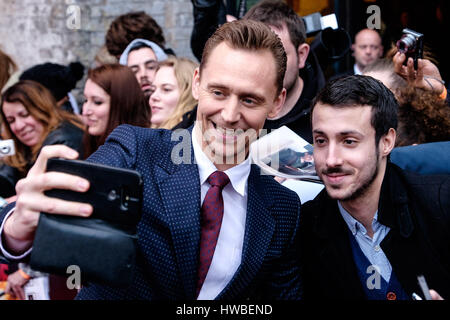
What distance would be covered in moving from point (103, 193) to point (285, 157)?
4.30 feet

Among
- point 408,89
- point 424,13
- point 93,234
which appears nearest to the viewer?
point 93,234

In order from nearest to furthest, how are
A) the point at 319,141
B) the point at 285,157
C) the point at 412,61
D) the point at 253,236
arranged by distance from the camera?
the point at 253,236
the point at 319,141
the point at 285,157
the point at 412,61

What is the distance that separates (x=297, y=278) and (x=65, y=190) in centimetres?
104

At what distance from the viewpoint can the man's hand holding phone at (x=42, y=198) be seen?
1.32 metres

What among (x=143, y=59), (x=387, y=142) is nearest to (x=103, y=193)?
(x=387, y=142)

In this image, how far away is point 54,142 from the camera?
14.1 feet

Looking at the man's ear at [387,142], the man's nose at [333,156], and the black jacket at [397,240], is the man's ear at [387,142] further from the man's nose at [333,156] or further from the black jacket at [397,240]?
the man's nose at [333,156]

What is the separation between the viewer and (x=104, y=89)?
4.07 metres

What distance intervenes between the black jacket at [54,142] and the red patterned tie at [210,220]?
260 cm

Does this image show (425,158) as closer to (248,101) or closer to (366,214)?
(366,214)

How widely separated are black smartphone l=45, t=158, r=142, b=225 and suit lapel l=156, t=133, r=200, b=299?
14.9 inches

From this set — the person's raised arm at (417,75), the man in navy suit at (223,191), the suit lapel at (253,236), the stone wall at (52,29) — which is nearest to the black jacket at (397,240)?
the man in navy suit at (223,191)
